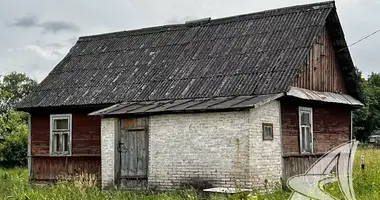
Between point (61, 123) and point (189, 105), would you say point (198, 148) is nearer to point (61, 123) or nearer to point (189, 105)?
point (189, 105)

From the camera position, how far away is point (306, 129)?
16953 mm

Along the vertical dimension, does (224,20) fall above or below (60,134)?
above

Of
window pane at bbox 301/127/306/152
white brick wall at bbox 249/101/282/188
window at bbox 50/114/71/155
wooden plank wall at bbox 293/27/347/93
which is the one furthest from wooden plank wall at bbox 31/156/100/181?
wooden plank wall at bbox 293/27/347/93

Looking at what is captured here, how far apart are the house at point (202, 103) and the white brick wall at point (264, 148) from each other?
2 centimetres

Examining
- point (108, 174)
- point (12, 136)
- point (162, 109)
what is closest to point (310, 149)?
point (162, 109)

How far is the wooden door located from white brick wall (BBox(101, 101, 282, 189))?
33 cm

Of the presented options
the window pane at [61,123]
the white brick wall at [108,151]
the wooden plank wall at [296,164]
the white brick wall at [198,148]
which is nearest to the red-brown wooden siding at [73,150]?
the window pane at [61,123]

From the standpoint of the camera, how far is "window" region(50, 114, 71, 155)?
61.7 feet

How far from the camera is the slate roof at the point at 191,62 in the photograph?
15930mm

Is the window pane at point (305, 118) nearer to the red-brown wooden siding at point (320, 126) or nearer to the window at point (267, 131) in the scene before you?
the red-brown wooden siding at point (320, 126)

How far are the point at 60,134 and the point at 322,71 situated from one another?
8312 millimetres

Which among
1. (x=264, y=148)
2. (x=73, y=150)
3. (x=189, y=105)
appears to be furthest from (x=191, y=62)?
(x=73, y=150)

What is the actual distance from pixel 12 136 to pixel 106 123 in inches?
538

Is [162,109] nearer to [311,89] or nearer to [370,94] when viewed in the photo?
[311,89]
